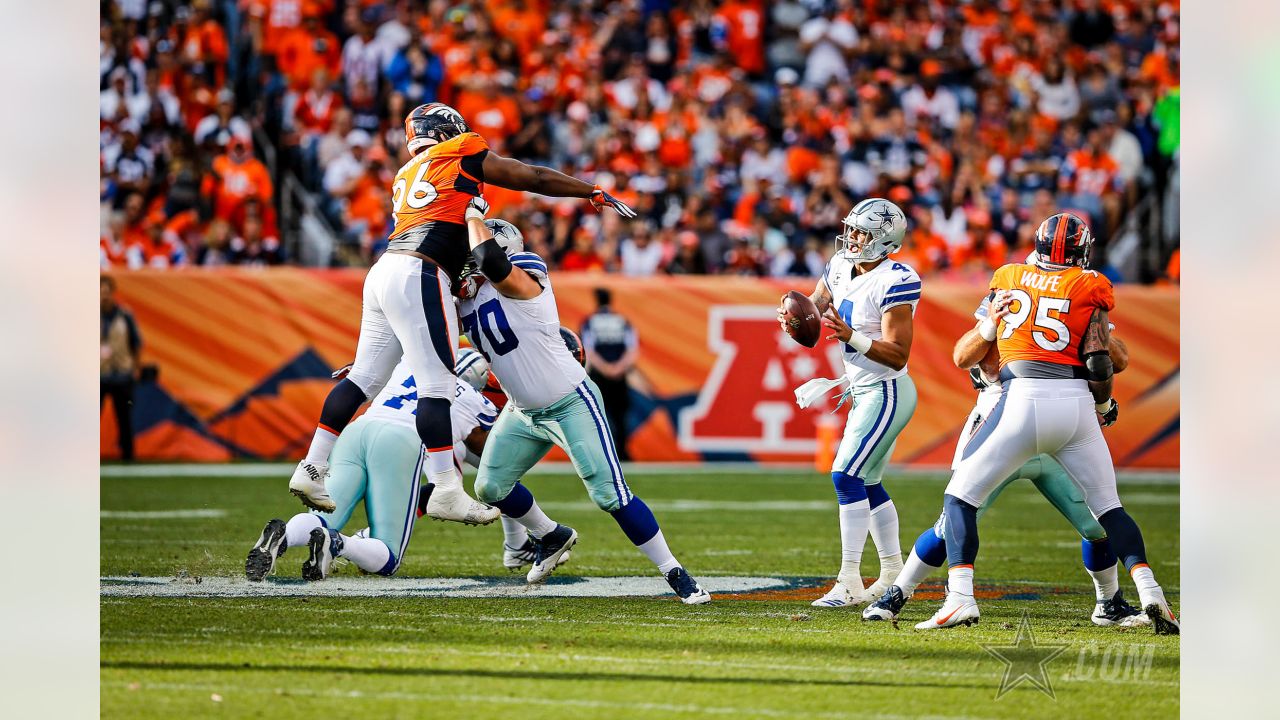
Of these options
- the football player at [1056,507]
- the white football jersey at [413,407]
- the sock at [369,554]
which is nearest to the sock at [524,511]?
the white football jersey at [413,407]

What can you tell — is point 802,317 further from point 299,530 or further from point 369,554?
point 299,530

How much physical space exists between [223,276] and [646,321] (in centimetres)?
409

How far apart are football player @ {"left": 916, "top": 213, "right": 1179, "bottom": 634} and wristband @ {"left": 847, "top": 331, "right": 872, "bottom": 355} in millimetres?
639

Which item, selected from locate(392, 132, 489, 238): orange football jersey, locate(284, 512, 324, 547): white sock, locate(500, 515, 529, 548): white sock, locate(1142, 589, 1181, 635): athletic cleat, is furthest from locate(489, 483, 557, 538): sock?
locate(1142, 589, 1181, 635): athletic cleat

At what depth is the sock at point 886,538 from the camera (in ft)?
24.0

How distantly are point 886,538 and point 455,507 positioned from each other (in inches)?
81.2

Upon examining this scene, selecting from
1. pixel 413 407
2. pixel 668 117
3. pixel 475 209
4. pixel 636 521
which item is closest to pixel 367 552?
pixel 413 407

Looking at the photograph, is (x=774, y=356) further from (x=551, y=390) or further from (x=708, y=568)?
(x=551, y=390)

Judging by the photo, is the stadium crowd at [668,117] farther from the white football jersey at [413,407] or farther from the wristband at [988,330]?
the wristband at [988,330]

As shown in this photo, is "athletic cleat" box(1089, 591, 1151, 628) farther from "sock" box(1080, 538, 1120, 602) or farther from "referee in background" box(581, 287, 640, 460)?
"referee in background" box(581, 287, 640, 460)

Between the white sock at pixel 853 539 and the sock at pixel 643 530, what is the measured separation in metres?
0.82

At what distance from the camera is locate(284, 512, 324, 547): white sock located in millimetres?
6824

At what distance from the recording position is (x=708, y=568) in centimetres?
835

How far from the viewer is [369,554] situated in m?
7.14
